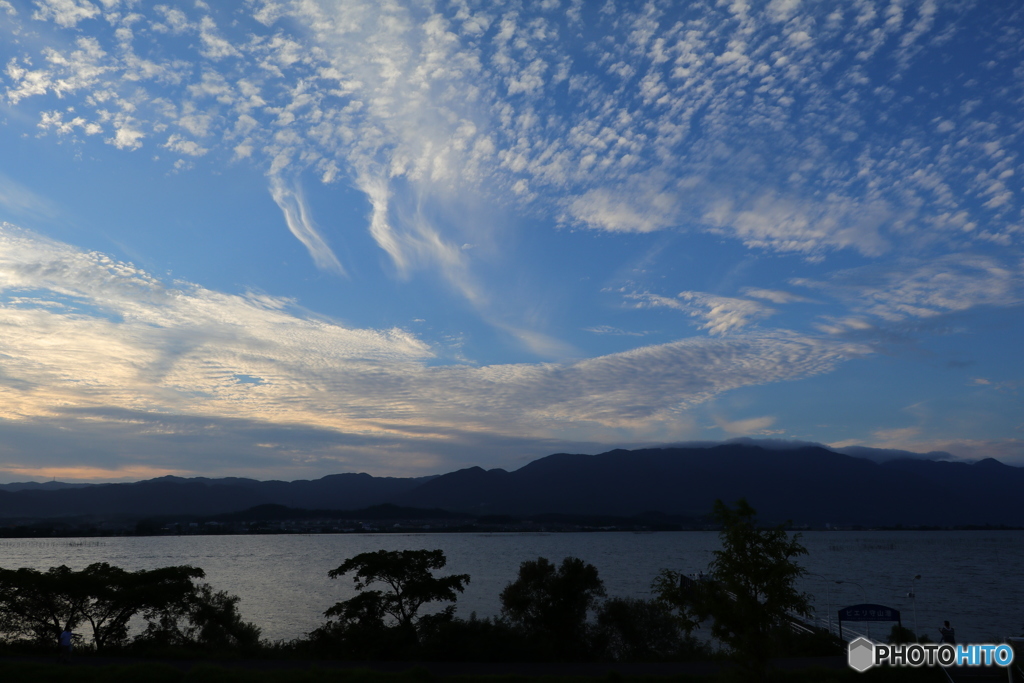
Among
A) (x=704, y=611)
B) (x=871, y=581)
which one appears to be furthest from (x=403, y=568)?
(x=871, y=581)

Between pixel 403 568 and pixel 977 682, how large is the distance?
92.0 ft

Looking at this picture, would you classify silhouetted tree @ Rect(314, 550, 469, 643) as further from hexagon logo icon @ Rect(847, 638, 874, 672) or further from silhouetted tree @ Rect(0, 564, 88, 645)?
hexagon logo icon @ Rect(847, 638, 874, 672)

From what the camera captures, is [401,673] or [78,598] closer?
[401,673]

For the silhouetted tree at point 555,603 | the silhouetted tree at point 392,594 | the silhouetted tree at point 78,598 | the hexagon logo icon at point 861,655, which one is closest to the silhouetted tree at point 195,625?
the silhouetted tree at point 78,598

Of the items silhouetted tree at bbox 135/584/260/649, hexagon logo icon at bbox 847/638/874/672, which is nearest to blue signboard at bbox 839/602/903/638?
hexagon logo icon at bbox 847/638/874/672

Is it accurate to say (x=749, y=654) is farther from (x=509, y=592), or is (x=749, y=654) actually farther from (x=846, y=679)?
(x=509, y=592)

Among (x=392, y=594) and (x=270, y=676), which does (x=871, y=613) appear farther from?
(x=270, y=676)

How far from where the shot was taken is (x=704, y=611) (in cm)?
2012

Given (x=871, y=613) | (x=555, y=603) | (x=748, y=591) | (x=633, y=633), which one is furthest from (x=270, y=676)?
(x=871, y=613)

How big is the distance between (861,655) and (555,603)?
52.3 ft

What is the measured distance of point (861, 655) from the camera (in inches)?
1125

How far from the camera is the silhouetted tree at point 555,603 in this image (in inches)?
1441

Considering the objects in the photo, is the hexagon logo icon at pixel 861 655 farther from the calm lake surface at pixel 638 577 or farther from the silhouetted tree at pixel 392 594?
the calm lake surface at pixel 638 577

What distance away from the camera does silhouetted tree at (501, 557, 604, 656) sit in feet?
120
